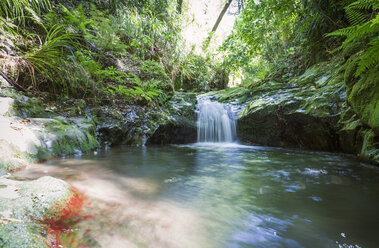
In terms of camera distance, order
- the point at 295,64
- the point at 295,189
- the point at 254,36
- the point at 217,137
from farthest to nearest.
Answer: the point at 295,64 → the point at 217,137 → the point at 254,36 → the point at 295,189

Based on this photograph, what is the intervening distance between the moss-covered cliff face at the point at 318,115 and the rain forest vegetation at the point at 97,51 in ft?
10.9

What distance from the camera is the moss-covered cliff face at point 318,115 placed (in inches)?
111

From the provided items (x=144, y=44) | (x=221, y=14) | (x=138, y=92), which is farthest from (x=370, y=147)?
(x=221, y=14)

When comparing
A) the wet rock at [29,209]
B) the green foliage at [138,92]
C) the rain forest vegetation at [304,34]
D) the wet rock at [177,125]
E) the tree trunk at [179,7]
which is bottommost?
the wet rock at [29,209]

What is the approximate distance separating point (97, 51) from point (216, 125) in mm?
4590

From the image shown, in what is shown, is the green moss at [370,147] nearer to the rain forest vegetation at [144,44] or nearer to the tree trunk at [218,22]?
the rain forest vegetation at [144,44]

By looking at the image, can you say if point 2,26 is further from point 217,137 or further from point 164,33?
point 217,137

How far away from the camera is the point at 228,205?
5.47ft

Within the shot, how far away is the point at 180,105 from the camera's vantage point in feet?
23.6

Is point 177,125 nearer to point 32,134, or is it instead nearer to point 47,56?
point 47,56

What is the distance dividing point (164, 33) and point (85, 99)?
13.4 ft

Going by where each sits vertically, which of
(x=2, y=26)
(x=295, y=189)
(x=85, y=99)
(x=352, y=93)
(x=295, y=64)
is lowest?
(x=295, y=189)

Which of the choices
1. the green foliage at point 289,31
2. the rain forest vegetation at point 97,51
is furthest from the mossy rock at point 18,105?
the green foliage at point 289,31

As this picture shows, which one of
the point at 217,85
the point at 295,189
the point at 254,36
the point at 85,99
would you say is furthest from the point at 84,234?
the point at 217,85
